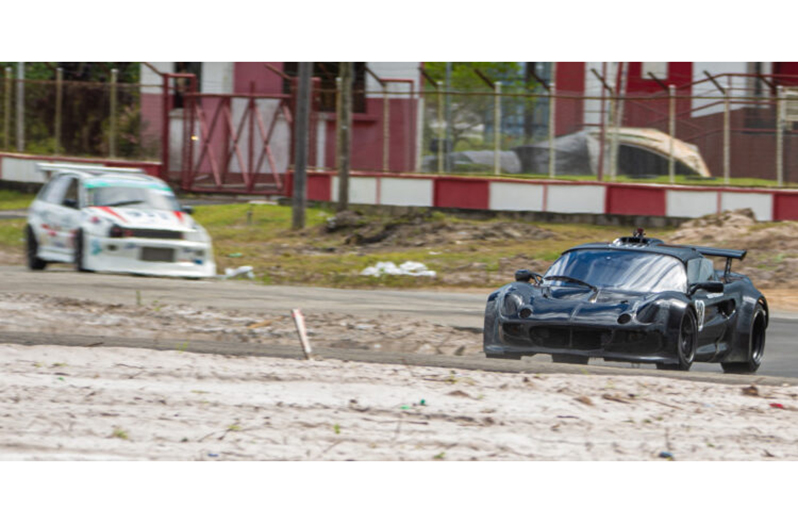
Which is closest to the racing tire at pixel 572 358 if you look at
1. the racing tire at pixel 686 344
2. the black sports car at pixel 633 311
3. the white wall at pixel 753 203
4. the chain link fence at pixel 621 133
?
the black sports car at pixel 633 311

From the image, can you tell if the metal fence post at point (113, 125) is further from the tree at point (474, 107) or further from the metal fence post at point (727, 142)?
the metal fence post at point (727, 142)

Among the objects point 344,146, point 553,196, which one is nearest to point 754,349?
point 553,196

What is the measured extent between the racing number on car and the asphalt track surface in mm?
429

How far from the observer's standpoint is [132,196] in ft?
57.6

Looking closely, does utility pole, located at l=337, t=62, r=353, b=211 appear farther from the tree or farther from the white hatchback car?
the white hatchback car

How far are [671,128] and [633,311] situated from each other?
1700cm

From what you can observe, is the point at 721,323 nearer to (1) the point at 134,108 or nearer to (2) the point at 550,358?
(2) the point at 550,358

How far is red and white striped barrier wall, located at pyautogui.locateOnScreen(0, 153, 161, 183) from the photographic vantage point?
31.3 metres

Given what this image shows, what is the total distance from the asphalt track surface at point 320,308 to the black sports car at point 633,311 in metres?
0.20

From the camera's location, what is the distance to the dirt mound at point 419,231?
22.7m

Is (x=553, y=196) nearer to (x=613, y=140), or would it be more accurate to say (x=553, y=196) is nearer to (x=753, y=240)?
(x=613, y=140)

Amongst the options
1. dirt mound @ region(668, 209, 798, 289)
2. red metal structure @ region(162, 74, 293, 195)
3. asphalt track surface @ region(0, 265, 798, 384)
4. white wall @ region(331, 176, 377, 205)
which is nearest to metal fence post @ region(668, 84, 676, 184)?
dirt mound @ region(668, 209, 798, 289)

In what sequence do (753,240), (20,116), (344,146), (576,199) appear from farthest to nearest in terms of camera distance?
(20,116), (576,199), (344,146), (753,240)

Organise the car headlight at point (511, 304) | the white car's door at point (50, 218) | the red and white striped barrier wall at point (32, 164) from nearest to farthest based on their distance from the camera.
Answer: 1. the car headlight at point (511, 304)
2. the white car's door at point (50, 218)
3. the red and white striped barrier wall at point (32, 164)
